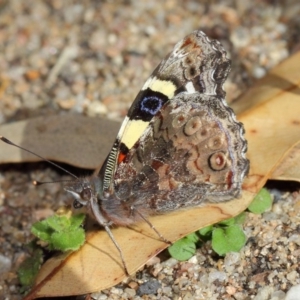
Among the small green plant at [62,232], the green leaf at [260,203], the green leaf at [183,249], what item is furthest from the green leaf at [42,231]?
the green leaf at [260,203]

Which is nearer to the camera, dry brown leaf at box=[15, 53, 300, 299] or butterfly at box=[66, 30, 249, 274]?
dry brown leaf at box=[15, 53, 300, 299]

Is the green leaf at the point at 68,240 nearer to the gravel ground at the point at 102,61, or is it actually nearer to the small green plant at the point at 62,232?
the small green plant at the point at 62,232

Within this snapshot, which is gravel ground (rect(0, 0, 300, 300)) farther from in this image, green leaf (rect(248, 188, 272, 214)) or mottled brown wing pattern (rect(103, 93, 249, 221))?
mottled brown wing pattern (rect(103, 93, 249, 221))

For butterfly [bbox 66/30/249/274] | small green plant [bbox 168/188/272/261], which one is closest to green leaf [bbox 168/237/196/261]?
small green plant [bbox 168/188/272/261]

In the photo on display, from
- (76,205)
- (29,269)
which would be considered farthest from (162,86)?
(29,269)

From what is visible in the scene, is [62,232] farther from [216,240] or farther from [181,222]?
[216,240]
